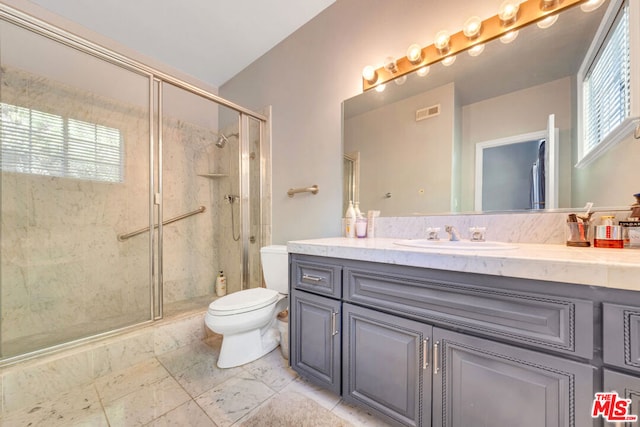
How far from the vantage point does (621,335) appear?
0.58 metres

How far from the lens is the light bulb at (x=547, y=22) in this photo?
1.08 meters

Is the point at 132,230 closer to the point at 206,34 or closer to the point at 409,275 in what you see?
the point at 206,34

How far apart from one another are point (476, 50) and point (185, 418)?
2.33 metres

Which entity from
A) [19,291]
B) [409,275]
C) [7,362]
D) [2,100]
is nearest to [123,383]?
[7,362]

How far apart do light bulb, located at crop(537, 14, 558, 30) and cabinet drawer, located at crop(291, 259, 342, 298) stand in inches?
56.8

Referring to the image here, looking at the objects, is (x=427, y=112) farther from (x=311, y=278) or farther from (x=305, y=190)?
(x=311, y=278)

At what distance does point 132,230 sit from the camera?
200 cm

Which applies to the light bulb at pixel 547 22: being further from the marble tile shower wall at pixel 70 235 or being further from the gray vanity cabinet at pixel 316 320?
the marble tile shower wall at pixel 70 235

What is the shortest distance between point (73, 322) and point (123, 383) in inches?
30.8

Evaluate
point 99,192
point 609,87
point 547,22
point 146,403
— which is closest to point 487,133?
point 609,87

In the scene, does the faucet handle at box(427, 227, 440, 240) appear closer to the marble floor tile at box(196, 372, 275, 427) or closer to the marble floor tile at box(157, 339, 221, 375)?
the marble floor tile at box(196, 372, 275, 427)

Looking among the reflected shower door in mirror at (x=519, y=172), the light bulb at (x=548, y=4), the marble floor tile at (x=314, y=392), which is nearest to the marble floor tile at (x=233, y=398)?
the marble floor tile at (x=314, y=392)

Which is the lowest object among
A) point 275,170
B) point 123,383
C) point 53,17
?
point 123,383

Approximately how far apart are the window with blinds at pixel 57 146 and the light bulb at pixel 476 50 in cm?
262
